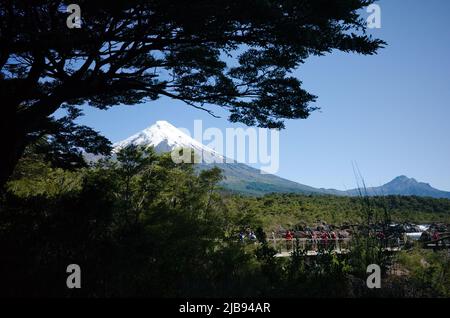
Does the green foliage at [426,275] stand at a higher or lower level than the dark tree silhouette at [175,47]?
lower

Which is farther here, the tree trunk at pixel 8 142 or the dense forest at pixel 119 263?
the tree trunk at pixel 8 142

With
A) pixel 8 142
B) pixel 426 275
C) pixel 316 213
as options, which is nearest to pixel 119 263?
pixel 8 142

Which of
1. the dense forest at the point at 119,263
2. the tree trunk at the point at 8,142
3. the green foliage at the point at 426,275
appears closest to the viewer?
the dense forest at the point at 119,263

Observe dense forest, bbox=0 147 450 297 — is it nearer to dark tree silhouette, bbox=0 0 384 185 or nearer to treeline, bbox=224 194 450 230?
dark tree silhouette, bbox=0 0 384 185

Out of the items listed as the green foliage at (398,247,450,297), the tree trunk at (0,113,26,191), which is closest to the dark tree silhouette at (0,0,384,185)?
the tree trunk at (0,113,26,191)

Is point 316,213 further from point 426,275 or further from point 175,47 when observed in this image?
point 175,47

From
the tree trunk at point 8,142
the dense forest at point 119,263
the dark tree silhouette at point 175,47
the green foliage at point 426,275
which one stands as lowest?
the green foliage at point 426,275

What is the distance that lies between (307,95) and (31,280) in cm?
558

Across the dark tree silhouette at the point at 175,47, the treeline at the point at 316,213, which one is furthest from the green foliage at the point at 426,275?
the treeline at the point at 316,213

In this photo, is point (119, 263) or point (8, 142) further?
point (8, 142)

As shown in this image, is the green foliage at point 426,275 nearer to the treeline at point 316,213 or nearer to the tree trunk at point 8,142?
the tree trunk at point 8,142

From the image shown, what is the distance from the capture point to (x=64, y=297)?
4.19 meters
